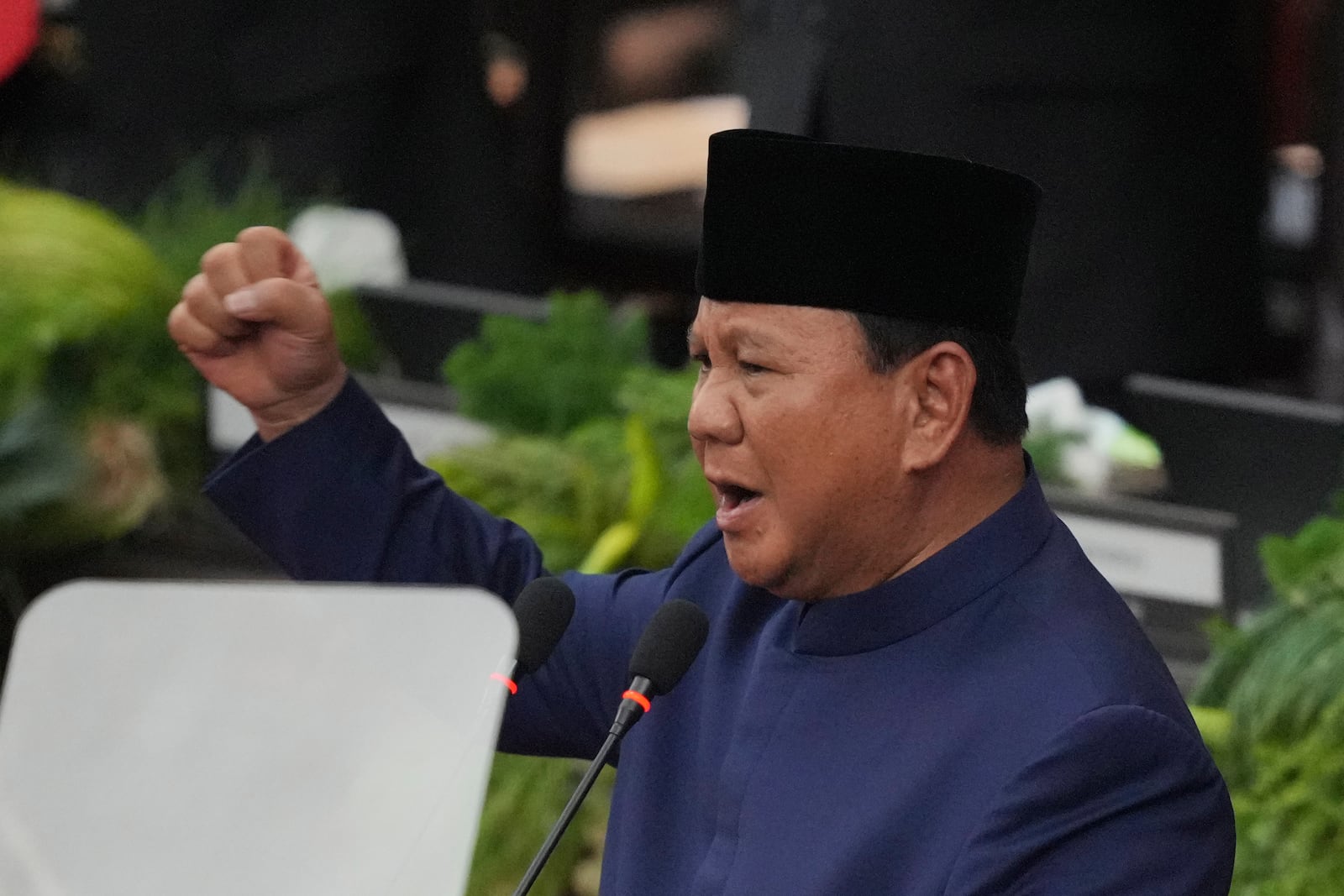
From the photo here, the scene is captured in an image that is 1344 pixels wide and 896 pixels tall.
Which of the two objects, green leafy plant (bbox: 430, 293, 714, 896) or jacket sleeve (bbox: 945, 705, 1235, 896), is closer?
jacket sleeve (bbox: 945, 705, 1235, 896)

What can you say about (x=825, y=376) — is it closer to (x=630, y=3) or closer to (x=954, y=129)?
(x=954, y=129)

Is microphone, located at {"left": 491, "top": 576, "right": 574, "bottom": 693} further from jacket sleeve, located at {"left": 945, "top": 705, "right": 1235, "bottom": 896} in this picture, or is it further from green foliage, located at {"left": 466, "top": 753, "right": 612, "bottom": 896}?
green foliage, located at {"left": 466, "top": 753, "right": 612, "bottom": 896}

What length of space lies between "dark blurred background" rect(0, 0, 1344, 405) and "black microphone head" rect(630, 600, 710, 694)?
3.70ft

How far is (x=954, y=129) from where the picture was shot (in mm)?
2760

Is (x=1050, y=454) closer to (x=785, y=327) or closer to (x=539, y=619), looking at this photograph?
(x=785, y=327)

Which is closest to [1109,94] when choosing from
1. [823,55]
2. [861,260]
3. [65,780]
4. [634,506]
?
[823,55]

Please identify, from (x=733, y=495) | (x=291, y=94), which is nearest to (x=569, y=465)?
(x=733, y=495)

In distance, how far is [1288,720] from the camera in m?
1.59

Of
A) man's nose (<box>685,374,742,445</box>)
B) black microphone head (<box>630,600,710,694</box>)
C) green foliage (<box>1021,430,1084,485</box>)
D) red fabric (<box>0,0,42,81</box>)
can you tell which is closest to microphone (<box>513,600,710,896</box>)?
black microphone head (<box>630,600,710,694</box>)

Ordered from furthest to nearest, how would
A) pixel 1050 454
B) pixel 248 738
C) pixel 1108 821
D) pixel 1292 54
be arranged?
1. pixel 1292 54
2. pixel 1050 454
3. pixel 1108 821
4. pixel 248 738

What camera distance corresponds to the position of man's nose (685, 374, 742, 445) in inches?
50.0

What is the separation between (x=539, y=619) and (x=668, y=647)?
0.08 meters

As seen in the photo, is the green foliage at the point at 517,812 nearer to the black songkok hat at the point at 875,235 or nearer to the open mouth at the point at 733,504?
the open mouth at the point at 733,504

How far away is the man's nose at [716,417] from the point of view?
1271mm
